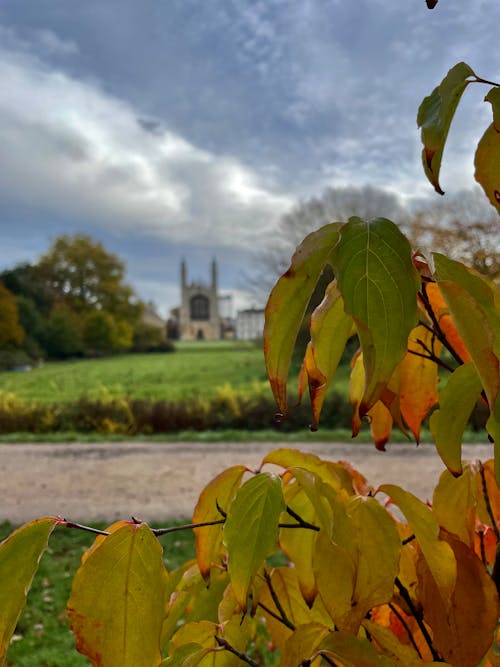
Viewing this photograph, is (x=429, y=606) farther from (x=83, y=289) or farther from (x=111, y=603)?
(x=83, y=289)

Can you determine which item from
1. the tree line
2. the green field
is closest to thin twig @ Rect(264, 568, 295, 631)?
the green field

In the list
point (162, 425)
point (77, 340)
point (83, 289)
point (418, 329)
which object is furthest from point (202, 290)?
point (418, 329)

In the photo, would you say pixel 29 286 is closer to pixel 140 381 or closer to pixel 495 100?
pixel 140 381

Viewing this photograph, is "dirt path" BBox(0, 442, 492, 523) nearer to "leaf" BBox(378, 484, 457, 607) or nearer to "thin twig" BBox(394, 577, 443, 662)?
"thin twig" BBox(394, 577, 443, 662)

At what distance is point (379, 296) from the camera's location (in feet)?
1.04

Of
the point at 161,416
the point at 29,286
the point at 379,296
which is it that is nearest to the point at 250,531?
the point at 379,296

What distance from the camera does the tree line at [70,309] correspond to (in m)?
22.4

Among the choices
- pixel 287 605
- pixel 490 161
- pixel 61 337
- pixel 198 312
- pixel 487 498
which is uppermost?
pixel 198 312

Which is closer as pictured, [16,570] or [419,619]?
[16,570]

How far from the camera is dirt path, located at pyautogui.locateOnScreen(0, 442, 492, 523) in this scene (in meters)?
4.31

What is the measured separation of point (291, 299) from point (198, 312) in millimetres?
58340

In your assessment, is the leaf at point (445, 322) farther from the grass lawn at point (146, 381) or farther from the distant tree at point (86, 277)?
the distant tree at point (86, 277)

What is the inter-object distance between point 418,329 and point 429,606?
27 centimetres

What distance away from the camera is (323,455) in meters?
5.73
